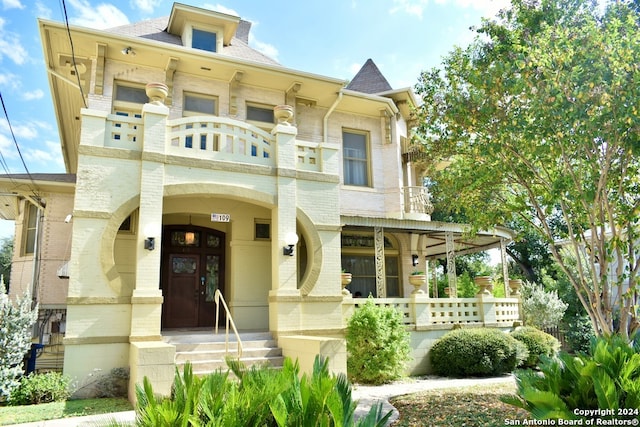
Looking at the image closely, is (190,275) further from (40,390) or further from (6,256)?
(6,256)

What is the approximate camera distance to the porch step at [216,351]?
359 inches

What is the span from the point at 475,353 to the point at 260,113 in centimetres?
875

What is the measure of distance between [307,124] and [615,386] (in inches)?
457

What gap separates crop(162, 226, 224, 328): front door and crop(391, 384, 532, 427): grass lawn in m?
5.95

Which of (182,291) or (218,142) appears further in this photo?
(182,291)

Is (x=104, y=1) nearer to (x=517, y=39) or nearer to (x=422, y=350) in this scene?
(x=517, y=39)

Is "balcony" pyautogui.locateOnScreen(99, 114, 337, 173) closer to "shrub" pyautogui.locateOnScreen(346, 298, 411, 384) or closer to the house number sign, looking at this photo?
the house number sign

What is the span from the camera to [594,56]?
762 cm

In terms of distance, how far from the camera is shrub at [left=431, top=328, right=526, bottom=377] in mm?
11703

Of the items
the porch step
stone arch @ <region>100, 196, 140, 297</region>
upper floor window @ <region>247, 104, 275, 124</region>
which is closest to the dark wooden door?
the porch step

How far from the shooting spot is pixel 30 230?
47.9 ft

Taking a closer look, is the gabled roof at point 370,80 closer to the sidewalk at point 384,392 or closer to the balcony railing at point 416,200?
the balcony railing at point 416,200

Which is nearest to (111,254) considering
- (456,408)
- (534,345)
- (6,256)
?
(456,408)

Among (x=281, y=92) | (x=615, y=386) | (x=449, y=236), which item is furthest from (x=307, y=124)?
(x=615, y=386)
